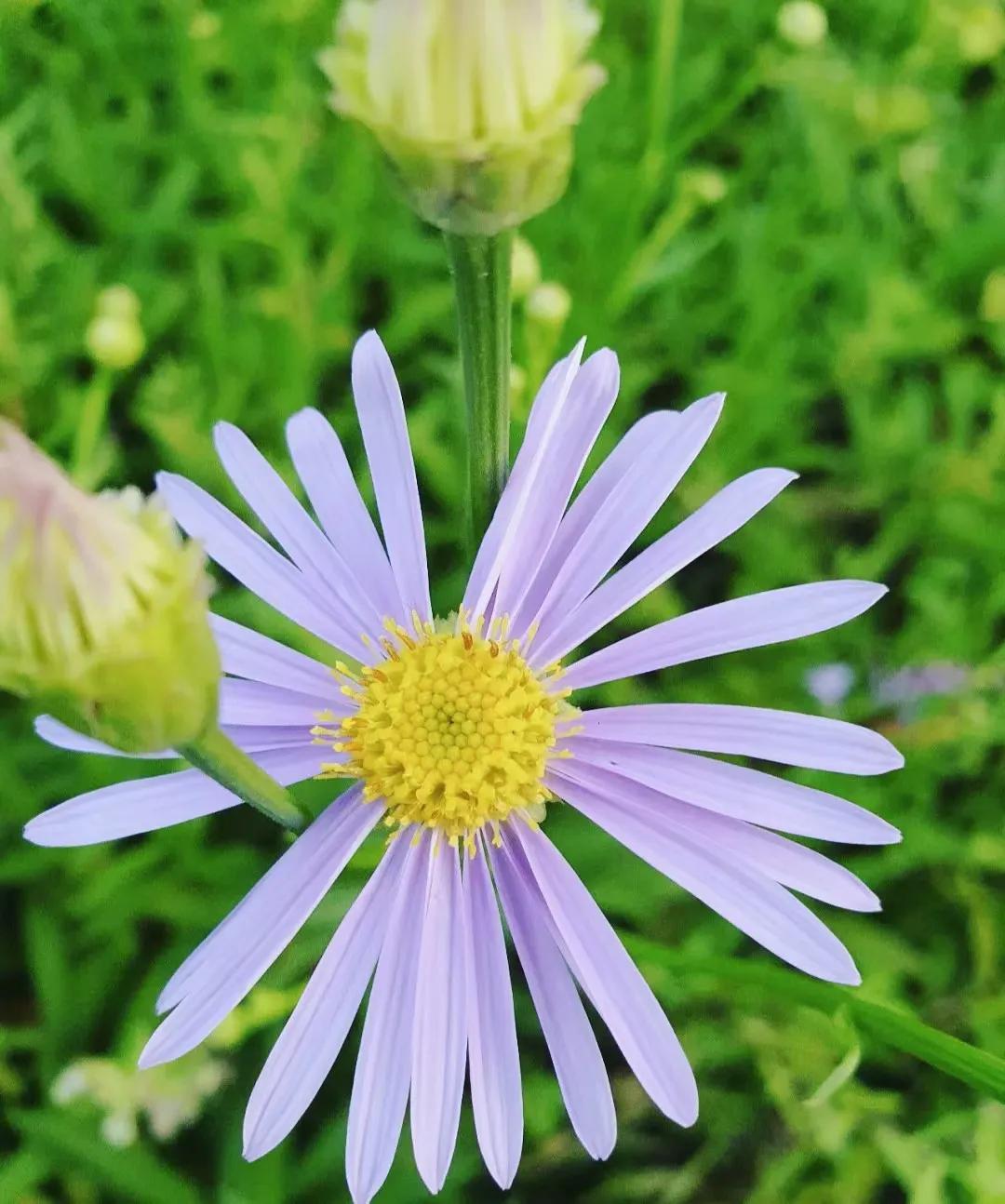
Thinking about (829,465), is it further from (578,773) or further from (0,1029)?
(0,1029)

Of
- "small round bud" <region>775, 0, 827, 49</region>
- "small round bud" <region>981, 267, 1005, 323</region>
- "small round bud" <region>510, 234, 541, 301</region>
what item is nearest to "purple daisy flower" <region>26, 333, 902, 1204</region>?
"small round bud" <region>510, 234, 541, 301</region>

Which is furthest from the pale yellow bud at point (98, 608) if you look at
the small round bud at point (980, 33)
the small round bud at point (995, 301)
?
the small round bud at point (980, 33)

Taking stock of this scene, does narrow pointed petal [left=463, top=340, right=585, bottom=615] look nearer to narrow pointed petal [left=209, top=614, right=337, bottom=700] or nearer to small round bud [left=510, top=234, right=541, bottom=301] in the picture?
narrow pointed petal [left=209, top=614, right=337, bottom=700]

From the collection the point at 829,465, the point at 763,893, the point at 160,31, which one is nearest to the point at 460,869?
the point at 763,893

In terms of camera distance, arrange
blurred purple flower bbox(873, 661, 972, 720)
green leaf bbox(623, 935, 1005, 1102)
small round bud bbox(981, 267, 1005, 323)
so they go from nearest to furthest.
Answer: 1. green leaf bbox(623, 935, 1005, 1102)
2. blurred purple flower bbox(873, 661, 972, 720)
3. small round bud bbox(981, 267, 1005, 323)

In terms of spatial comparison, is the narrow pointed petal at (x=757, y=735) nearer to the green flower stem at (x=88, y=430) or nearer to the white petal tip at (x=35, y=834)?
the white petal tip at (x=35, y=834)

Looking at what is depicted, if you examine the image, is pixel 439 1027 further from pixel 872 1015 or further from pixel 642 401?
pixel 642 401
